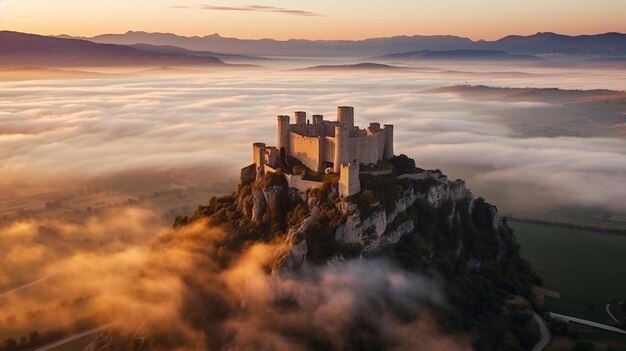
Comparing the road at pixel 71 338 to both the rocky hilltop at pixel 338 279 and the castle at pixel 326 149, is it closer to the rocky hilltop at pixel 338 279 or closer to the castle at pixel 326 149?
the rocky hilltop at pixel 338 279

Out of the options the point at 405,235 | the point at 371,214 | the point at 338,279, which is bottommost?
the point at 338,279

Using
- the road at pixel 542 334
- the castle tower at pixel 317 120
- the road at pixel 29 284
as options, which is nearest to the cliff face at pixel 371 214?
the road at pixel 542 334

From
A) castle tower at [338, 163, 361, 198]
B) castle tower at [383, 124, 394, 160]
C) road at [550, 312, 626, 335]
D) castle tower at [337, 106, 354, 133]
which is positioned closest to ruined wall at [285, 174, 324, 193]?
castle tower at [338, 163, 361, 198]

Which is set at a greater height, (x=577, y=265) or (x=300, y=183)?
(x=300, y=183)

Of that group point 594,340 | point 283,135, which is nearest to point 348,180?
point 283,135

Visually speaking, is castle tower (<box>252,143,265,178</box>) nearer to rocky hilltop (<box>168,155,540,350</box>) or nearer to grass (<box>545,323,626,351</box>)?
rocky hilltop (<box>168,155,540,350</box>)

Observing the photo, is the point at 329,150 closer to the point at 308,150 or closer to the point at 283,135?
the point at 308,150

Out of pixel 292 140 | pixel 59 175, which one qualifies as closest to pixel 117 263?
pixel 292 140
